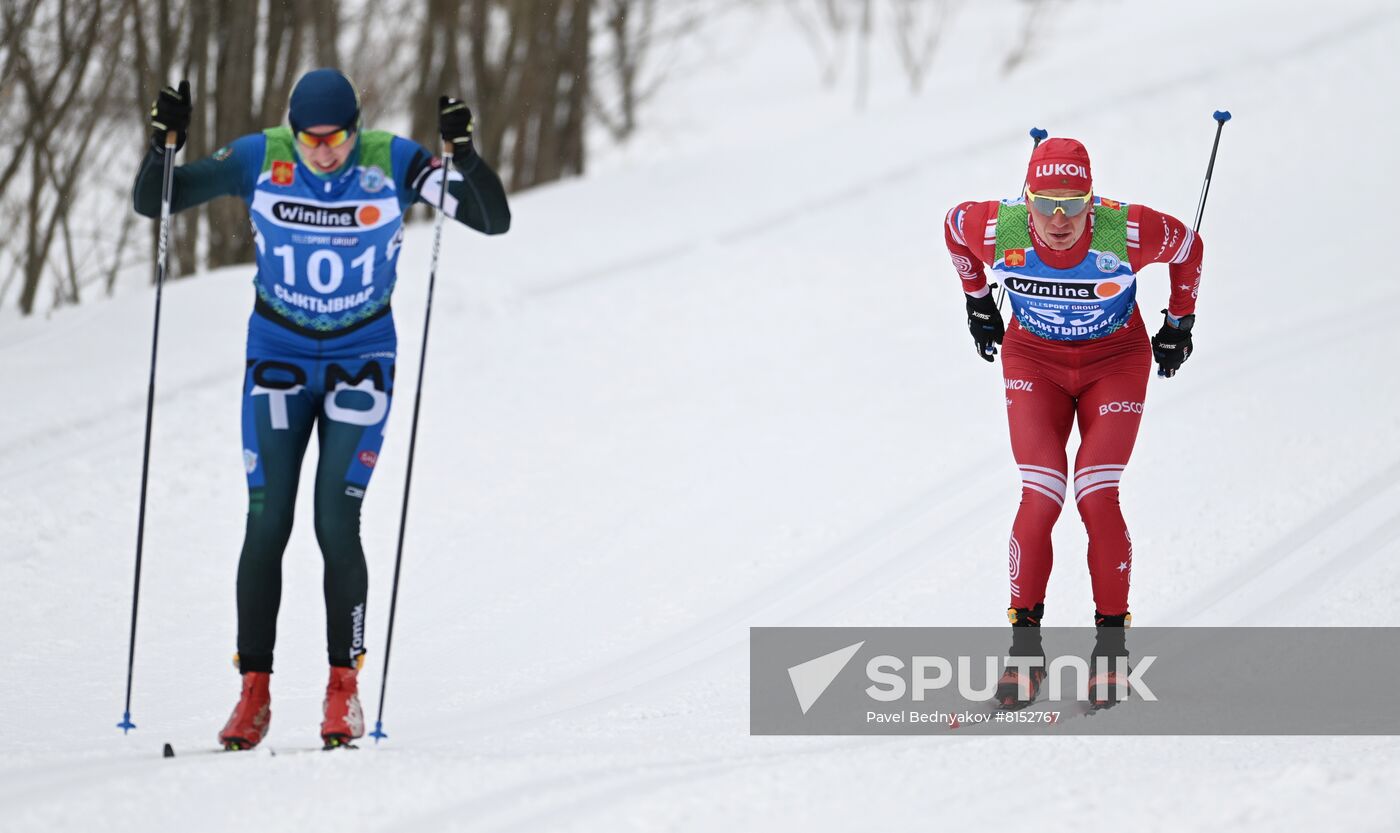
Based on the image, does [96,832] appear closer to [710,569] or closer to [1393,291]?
[710,569]

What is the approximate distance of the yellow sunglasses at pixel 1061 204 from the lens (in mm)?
5039

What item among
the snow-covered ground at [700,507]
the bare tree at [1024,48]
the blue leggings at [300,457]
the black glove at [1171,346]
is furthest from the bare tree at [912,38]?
the blue leggings at [300,457]

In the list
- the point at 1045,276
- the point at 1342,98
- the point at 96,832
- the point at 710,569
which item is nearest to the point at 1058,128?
the point at 1342,98

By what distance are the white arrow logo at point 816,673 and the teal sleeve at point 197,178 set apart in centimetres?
275

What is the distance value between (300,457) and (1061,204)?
2.62 meters

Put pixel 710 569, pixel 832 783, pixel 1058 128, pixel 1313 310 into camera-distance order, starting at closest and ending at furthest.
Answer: pixel 832 783 < pixel 710 569 < pixel 1313 310 < pixel 1058 128

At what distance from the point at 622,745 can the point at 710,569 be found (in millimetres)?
2329

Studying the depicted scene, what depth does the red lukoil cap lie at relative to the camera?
5031 millimetres

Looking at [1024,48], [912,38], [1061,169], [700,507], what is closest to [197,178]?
[1061,169]

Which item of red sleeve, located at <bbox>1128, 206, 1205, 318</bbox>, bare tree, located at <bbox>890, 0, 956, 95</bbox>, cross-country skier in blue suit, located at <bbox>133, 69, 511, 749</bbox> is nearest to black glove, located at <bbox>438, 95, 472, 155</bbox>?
cross-country skier in blue suit, located at <bbox>133, 69, 511, 749</bbox>

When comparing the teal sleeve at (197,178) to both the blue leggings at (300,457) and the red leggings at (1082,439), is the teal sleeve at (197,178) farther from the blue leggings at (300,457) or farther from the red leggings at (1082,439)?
the red leggings at (1082,439)

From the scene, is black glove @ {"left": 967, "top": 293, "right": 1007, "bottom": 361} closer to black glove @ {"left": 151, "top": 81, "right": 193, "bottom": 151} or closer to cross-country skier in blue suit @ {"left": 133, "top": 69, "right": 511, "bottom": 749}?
cross-country skier in blue suit @ {"left": 133, "top": 69, "right": 511, "bottom": 749}

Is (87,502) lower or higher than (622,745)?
higher

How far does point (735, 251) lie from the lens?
12.3 m
